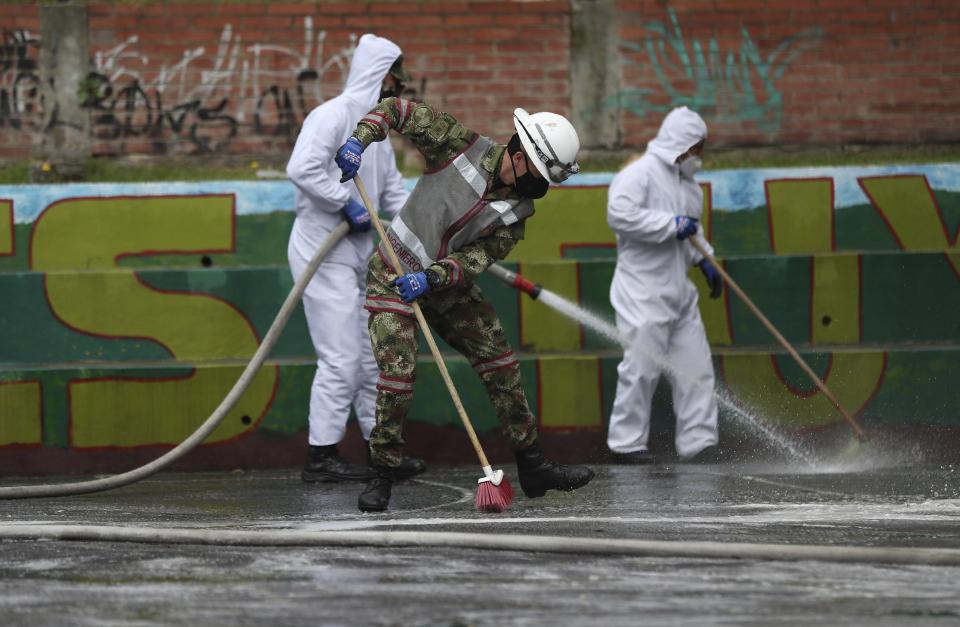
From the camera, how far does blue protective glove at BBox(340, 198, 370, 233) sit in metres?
8.70

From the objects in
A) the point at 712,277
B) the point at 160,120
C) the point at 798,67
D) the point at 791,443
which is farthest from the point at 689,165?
the point at 160,120

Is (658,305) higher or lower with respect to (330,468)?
higher

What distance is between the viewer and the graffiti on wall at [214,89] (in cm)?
1213

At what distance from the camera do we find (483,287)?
33.7ft

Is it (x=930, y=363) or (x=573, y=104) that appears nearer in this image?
(x=930, y=363)

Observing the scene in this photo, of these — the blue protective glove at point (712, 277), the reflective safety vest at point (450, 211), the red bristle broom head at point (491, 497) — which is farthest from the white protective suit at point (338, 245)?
the blue protective glove at point (712, 277)

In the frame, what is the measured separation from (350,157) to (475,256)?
726 mm

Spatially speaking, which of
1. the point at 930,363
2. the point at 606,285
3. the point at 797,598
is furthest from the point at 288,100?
the point at 797,598

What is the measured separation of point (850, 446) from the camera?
10.1 meters

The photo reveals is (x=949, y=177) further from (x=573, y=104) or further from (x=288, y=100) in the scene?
(x=288, y=100)

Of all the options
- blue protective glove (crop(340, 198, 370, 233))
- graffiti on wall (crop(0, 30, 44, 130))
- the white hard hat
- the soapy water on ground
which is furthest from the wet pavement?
graffiti on wall (crop(0, 30, 44, 130))

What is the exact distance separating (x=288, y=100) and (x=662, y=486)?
4.95 meters

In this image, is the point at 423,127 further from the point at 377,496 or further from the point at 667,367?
the point at 667,367

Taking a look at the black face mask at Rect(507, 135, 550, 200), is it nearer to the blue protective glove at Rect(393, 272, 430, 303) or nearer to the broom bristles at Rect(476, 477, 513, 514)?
the blue protective glove at Rect(393, 272, 430, 303)
